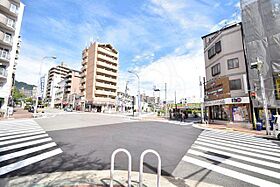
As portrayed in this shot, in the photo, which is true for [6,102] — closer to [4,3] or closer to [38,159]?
[4,3]

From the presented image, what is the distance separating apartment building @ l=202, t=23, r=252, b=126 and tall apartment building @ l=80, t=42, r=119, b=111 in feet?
137

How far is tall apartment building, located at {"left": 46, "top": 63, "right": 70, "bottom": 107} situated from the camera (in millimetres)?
86625

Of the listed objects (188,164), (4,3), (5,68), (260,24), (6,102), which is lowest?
(188,164)

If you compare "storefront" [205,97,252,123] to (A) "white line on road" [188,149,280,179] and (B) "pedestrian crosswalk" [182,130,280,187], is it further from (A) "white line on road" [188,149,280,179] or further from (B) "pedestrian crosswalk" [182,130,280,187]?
(A) "white line on road" [188,149,280,179]

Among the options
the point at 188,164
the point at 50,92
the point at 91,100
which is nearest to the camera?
the point at 188,164

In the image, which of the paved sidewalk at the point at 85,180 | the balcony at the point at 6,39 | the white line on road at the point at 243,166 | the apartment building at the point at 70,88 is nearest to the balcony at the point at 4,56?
the balcony at the point at 6,39

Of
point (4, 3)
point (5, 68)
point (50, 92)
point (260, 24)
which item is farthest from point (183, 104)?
point (50, 92)

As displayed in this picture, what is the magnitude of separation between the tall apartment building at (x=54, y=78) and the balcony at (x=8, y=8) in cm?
6294

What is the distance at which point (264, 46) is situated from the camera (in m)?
15.4

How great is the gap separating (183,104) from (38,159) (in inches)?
1412

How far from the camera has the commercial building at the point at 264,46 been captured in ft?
47.8

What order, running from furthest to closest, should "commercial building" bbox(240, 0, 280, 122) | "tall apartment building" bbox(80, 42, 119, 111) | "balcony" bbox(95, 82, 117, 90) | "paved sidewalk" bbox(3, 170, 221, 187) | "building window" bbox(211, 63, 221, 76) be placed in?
"balcony" bbox(95, 82, 117, 90) → "tall apartment building" bbox(80, 42, 119, 111) → "building window" bbox(211, 63, 221, 76) → "commercial building" bbox(240, 0, 280, 122) → "paved sidewalk" bbox(3, 170, 221, 187)

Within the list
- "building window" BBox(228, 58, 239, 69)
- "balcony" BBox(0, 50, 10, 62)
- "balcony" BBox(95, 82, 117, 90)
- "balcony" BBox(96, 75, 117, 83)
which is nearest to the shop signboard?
"building window" BBox(228, 58, 239, 69)

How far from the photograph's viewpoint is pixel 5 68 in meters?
25.1
